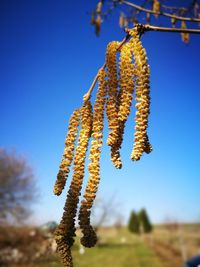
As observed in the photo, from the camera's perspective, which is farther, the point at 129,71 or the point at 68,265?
the point at 129,71

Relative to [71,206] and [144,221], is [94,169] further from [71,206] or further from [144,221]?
[144,221]

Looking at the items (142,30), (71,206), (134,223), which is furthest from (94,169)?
(134,223)

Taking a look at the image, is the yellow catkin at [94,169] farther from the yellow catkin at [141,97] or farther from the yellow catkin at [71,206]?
the yellow catkin at [141,97]

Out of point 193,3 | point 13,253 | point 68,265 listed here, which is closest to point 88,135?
point 68,265

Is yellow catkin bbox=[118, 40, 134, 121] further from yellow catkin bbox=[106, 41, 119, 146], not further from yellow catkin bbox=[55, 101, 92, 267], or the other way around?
yellow catkin bbox=[55, 101, 92, 267]

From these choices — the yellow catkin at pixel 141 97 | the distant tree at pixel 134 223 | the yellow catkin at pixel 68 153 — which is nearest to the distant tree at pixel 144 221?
the distant tree at pixel 134 223

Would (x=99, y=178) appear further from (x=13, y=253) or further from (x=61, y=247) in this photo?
(x=13, y=253)
